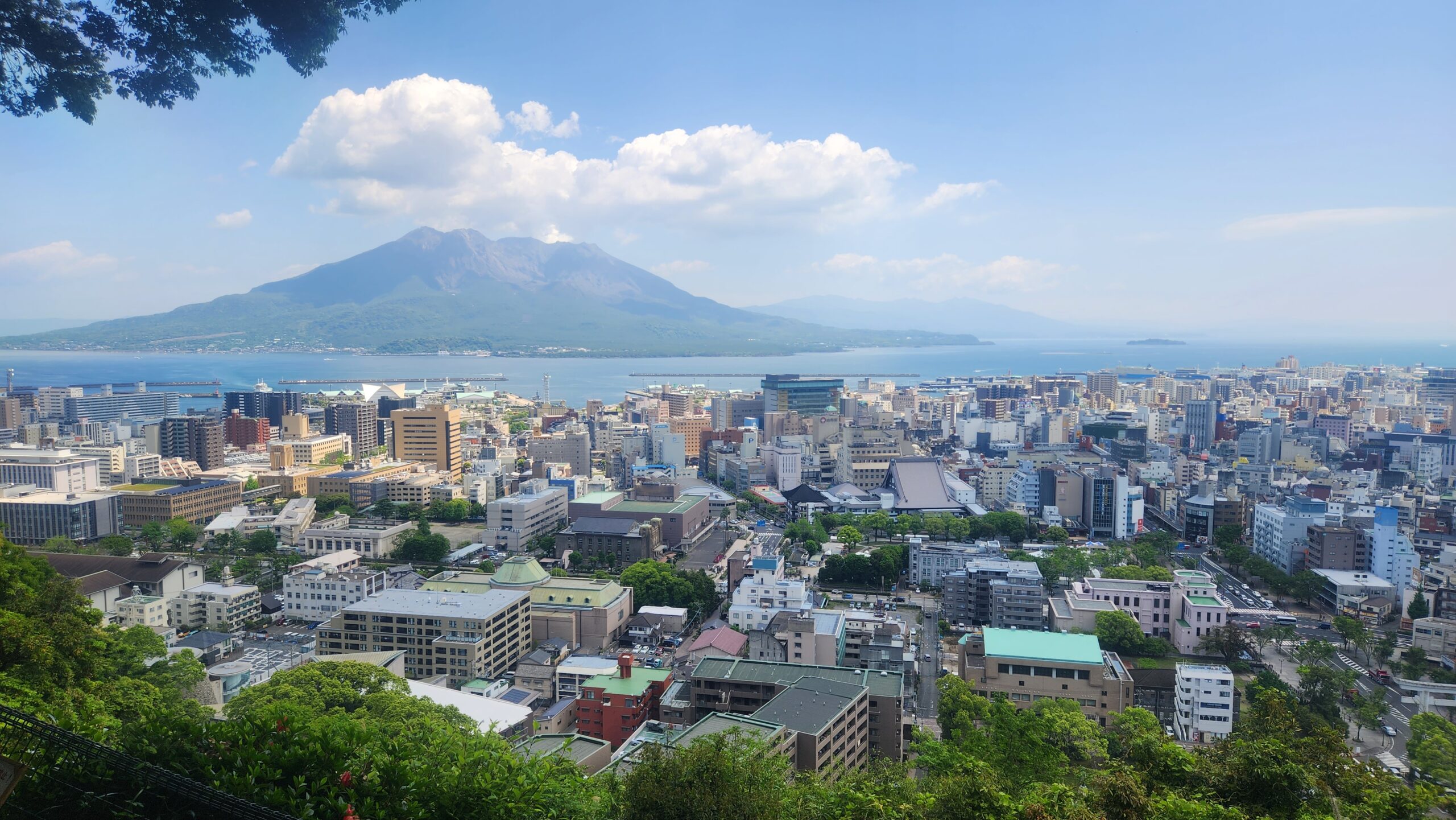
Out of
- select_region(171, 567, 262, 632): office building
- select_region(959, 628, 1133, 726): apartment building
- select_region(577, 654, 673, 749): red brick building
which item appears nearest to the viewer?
select_region(577, 654, 673, 749): red brick building

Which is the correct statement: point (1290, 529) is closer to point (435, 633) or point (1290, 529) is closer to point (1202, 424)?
point (435, 633)

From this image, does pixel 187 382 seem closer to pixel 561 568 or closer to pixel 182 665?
pixel 561 568

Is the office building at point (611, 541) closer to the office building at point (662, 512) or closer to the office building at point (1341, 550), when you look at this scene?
the office building at point (662, 512)

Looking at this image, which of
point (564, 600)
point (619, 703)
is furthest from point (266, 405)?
point (619, 703)

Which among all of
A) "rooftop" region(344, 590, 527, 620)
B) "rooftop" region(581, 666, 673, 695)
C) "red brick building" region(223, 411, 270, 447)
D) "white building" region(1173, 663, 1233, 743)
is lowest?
"white building" region(1173, 663, 1233, 743)

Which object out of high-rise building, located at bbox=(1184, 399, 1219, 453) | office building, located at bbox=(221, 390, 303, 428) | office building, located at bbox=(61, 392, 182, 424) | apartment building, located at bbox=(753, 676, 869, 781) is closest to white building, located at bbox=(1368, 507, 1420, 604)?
apartment building, located at bbox=(753, 676, 869, 781)

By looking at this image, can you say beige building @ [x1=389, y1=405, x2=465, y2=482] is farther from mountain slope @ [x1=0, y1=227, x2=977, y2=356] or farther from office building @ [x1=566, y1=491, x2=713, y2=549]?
office building @ [x1=566, y1=491, x2=713, y2=549]
